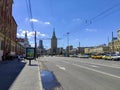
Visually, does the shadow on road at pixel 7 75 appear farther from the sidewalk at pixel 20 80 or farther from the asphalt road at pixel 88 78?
the asphalt road at pixel 88 78

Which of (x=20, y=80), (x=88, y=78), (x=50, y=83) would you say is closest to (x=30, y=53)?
(x=88, y=78)

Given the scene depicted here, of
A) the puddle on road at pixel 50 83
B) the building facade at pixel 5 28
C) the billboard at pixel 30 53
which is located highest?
the building facade at pixel 5 28

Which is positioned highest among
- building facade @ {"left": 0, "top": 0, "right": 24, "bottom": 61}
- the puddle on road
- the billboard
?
building facade @ {"left": 0, "top": 0, "right": 24, "bottom": 61}

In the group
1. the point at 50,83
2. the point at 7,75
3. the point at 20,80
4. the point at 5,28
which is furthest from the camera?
the point at 5,28

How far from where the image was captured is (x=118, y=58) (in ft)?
229

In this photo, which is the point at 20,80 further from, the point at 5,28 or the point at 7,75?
the point at 5,28

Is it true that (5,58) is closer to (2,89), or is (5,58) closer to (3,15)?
(3,15)

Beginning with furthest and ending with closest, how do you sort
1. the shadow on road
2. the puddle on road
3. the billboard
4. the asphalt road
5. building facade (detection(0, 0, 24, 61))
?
building facade (detection(0, 0, 24, 61)) < the billboard < the shadow on road < the asphalt road < the puddle on road

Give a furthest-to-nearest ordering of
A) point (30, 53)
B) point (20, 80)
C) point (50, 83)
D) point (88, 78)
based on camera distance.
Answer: point (30, 53) → point (88, 78) → point (20, 80) → point (50, 83)

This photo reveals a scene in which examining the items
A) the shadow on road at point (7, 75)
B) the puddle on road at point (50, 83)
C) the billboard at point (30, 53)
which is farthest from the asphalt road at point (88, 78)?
the billboard at point (30, 53)

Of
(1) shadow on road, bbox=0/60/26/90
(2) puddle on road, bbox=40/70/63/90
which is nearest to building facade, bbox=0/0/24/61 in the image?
(1) shadow on road, bbox=0/60/26/90

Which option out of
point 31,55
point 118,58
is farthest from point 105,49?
point 31,55

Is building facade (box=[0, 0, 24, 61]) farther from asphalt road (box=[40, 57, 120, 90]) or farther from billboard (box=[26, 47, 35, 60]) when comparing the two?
asphalt road (box=[40, 57, 120, 90])

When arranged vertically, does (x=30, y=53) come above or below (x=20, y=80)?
above
